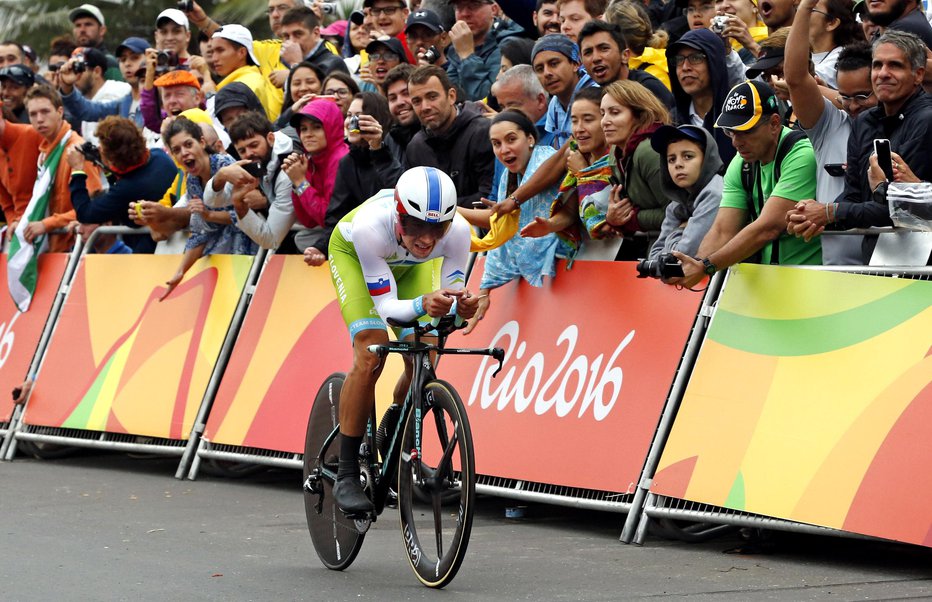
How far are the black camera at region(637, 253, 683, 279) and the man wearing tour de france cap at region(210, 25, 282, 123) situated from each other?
660 cm

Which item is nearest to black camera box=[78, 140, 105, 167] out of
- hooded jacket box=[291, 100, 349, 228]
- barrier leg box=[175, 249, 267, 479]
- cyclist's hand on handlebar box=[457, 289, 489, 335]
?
barrier leg box=[175, 249, 267, 479]

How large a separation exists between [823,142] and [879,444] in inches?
78.7

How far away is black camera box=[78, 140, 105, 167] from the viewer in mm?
12727

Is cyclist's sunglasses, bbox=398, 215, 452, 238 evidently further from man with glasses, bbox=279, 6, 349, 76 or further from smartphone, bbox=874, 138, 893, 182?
man with glasses, bbox=279, 6, 349, 76

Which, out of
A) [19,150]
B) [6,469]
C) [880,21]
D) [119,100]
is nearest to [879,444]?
[880,21]

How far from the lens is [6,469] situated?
1170 cm

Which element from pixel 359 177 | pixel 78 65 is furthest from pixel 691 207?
pixel 78 65

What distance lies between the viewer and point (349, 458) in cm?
717

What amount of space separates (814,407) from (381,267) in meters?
2.28

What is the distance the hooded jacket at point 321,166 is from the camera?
10641 millimetres

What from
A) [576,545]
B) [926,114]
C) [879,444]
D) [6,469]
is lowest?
[6,469]

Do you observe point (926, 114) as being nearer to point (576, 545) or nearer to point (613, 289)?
point (613, 289)

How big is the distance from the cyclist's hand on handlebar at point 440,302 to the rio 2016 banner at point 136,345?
4.91 m

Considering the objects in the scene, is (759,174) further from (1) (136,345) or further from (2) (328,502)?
(1) (136,345)
